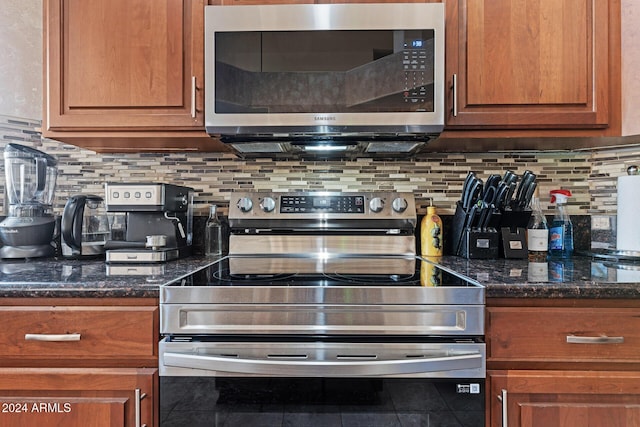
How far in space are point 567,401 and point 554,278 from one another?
0.30 m

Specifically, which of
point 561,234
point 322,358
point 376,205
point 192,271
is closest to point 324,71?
point 376,205

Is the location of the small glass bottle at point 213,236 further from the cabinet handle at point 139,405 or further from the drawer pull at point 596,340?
the drawer pull at point 596,340

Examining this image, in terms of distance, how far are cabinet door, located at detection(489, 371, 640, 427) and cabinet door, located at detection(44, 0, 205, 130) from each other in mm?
1218

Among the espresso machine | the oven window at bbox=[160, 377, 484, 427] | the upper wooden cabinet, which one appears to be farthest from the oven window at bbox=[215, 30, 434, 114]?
the oven window at bbox=[160, 377, 484, 427]

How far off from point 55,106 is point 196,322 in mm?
944

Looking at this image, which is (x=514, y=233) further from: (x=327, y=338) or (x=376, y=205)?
(x=327, y=338)

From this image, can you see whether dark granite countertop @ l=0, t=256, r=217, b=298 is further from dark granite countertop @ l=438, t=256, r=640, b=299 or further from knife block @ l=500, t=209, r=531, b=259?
knife block @ l=500, t=209, r=531, b=259

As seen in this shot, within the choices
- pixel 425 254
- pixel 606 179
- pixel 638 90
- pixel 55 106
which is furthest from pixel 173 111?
pixel 606 179

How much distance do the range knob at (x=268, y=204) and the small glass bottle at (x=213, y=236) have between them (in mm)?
214

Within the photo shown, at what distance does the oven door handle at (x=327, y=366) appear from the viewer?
841 mm

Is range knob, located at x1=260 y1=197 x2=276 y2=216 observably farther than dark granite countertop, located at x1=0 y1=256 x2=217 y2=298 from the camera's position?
Yes

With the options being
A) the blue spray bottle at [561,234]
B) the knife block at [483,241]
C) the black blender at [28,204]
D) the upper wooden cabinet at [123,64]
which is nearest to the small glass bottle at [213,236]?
Result: the upper wooden cabinet at [123,64]

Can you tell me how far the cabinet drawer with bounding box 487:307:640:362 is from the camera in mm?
897

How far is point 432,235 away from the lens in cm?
145
